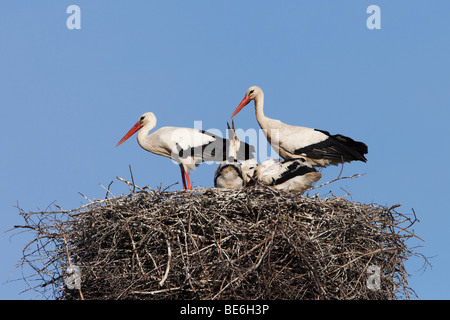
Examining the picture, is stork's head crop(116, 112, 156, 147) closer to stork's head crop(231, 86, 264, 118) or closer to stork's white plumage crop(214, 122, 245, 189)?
stork's head crop(231, 86, 264, 118)

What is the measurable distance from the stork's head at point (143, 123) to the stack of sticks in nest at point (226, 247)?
2818 millimetres

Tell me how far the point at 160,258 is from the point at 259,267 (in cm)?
92

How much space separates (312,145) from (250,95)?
128 cm

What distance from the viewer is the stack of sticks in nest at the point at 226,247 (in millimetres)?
6191

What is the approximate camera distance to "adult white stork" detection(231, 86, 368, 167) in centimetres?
841

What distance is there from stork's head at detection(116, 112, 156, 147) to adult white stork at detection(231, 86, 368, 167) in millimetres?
1623

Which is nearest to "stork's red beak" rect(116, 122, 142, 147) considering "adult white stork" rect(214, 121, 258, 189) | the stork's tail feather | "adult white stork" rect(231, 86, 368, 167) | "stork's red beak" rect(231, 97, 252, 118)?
"stork's red beak" rect(231, 97, 252, 118)

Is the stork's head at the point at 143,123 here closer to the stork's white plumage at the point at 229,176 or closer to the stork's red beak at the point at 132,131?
the stork's red beak at the point at 132,131

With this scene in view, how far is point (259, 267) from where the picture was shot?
614 centimetres

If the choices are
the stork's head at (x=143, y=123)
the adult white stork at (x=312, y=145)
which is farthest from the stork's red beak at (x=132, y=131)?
the adult white stork at (x=312, y=145)

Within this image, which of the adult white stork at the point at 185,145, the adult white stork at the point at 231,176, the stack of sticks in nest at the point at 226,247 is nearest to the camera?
the stack of sticks in nest at the point at 226,247

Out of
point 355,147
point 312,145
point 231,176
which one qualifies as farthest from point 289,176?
point 355,147

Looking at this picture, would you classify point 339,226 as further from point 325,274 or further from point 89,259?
point 89,259

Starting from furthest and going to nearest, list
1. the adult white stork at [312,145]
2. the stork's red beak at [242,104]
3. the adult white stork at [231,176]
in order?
the stork's red beak at [242,104]
the adult white stork at [312,145]
the adult white stork at [231,176]
